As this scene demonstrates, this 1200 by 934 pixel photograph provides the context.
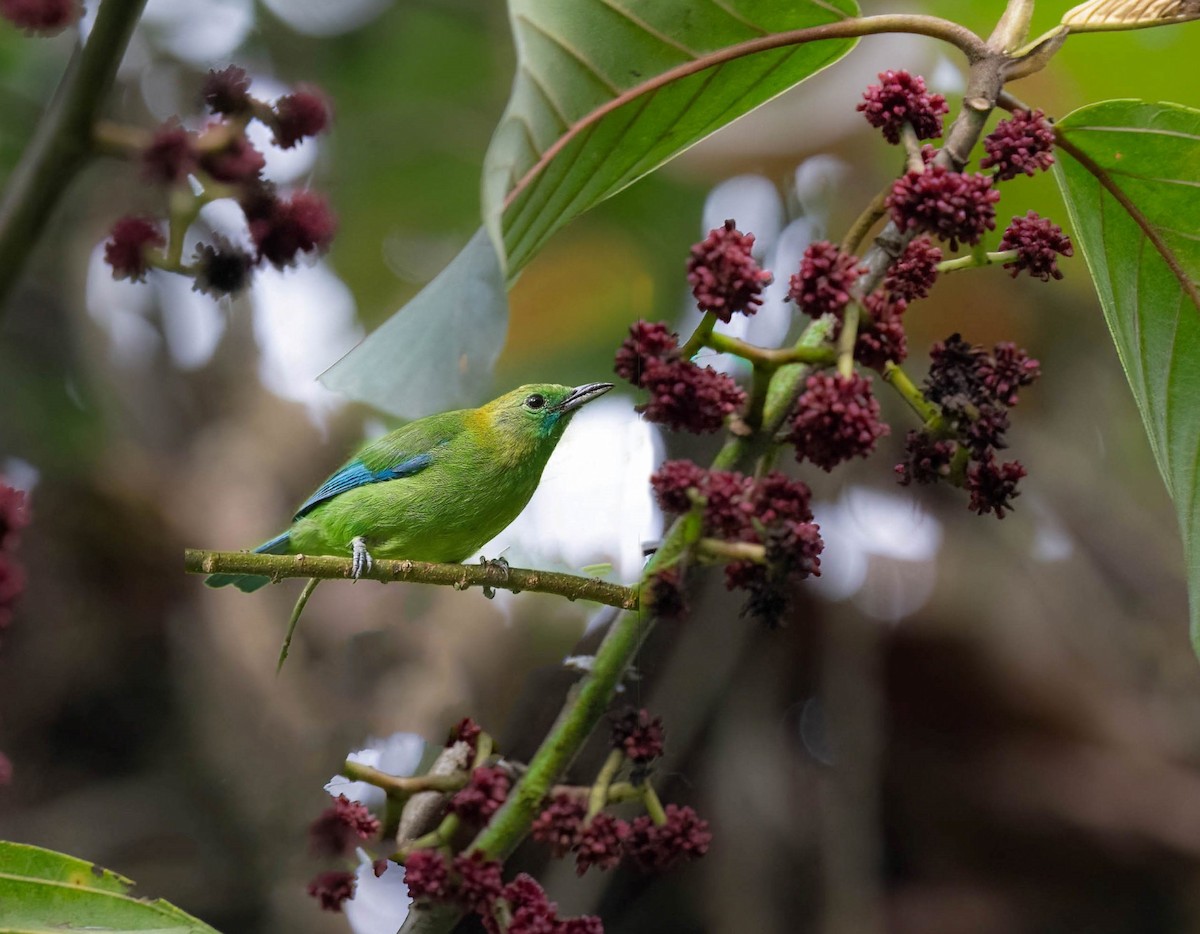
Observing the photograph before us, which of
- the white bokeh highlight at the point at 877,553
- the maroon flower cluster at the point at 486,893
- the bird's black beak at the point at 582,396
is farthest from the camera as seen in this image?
the white bokeh highlight at the point at 877,553

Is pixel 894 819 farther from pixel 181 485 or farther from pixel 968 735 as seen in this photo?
pixel 181 485

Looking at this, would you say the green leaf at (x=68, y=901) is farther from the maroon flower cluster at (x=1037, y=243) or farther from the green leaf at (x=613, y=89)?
the maroon flower cluster at (x=1037, y=243)

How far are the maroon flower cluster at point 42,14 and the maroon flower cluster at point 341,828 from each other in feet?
1.91

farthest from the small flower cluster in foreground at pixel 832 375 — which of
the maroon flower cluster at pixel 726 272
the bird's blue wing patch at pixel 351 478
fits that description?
the bird's blue wing patch at pixel 351 478

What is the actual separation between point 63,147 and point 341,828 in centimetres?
50

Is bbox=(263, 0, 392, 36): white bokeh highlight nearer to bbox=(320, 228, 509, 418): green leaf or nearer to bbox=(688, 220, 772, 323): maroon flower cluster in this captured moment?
bbox=(320, 228, 509, 418): green leaf

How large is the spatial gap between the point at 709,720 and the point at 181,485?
0.57 metres

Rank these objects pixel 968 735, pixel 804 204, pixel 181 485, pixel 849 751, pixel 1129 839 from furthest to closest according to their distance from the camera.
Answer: pixel 1129 839 → pixel 968 735 → pixel 849 751 → pixel 804 204 → pixel 181 485

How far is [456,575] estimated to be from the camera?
81cm

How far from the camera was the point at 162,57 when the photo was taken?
2.74 ft

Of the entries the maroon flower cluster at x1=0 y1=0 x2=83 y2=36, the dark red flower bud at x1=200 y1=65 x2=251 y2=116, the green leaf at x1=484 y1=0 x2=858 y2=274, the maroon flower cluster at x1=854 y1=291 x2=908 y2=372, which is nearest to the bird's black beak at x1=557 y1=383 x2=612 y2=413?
the green leaf at x1=484 y1=0 x2=858 y2=274

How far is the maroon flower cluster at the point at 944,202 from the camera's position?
2.51 ft

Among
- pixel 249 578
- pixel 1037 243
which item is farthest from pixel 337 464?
pixel 1037 243

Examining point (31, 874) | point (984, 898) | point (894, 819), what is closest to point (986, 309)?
point (894, 819)
